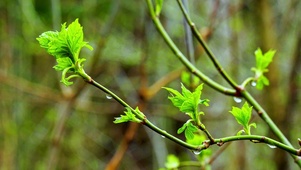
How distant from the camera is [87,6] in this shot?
2014mm

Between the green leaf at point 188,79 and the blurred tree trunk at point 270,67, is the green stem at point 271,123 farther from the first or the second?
the blurred tree trunk at point 270,67

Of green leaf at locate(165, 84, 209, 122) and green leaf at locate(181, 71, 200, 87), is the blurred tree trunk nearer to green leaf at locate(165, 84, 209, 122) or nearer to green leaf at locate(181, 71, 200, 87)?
green leaf at locate(181, 71, 200, 87)

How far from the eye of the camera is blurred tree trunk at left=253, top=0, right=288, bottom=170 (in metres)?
1.80

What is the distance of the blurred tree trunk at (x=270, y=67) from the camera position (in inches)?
70.9

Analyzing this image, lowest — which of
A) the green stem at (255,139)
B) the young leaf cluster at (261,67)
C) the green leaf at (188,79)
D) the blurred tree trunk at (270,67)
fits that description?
the green stem at (255,139)

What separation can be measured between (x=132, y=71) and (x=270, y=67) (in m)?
1.38

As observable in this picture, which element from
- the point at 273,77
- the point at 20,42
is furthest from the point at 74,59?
the point at 20,42

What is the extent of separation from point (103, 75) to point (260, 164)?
3.46ft

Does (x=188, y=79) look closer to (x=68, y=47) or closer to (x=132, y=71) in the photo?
(x=68, y=47)

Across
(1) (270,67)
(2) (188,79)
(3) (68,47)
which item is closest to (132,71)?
(1) (270,67)

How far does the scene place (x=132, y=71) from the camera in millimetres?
3113

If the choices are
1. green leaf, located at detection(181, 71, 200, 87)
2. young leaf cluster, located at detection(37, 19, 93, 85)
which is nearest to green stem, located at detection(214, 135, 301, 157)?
young leaf cluster, located at detection(37, 19, 93, 85)

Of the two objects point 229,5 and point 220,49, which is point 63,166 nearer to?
point 220,49

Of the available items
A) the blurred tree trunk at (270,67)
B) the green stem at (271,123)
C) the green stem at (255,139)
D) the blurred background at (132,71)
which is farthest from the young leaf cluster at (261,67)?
the blurred tree trunk at (270,67)
